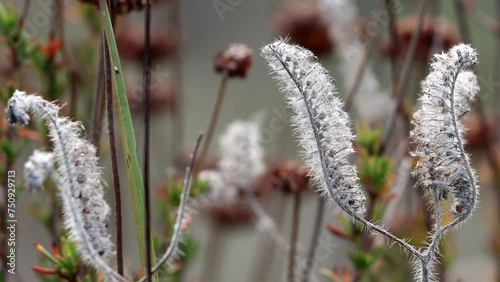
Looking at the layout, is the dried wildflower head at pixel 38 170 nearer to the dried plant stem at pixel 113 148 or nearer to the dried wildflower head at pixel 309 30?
the dried plant stem at pixel 113 148

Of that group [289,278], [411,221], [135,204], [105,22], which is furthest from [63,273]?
[411,221]

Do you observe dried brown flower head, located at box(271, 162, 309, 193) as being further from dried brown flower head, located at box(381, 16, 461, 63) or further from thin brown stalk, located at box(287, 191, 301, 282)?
dried brown flower head, located at box(381, 16, 461, 63)

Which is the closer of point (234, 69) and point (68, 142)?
point (68, 142)

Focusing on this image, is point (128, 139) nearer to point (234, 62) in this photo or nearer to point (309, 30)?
point (234, 62)

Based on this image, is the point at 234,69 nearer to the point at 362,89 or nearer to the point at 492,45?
the point at 362,89

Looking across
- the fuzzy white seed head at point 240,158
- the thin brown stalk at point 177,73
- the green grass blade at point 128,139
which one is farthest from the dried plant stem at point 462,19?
the green grass blade at point 128,139

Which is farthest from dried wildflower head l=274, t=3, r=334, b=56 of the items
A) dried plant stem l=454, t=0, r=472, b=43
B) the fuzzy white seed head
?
the fuzzy white seed head
